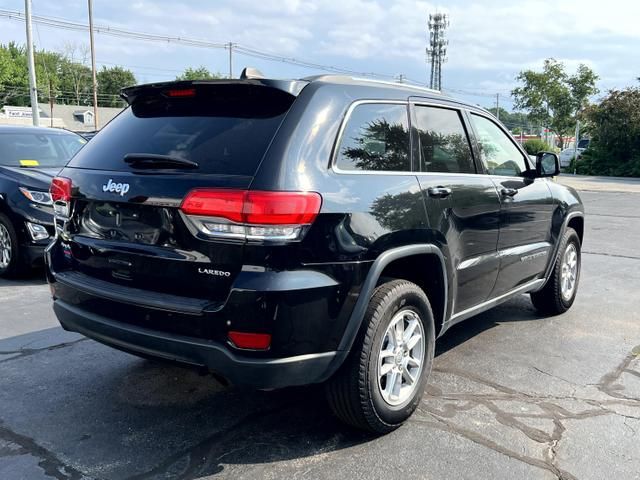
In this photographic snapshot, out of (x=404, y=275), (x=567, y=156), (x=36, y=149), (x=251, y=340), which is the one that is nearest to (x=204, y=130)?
(x=251, y=340)

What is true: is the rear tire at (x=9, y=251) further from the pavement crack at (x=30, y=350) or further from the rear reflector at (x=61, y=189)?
the rear reflector at (x=61, y=189)

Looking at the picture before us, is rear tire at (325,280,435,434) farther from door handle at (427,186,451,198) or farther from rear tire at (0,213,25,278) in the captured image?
rear tire at (0,213,25,278)

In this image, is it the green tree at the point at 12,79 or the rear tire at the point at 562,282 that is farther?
the green tree at the point at 12,79

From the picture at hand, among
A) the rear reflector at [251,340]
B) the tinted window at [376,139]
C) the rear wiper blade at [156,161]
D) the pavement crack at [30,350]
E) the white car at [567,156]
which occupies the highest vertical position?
the tinted window at [376,139]

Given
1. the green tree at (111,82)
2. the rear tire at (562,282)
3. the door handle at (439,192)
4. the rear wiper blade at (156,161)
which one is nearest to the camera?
the rear wiper blade at (156,161)

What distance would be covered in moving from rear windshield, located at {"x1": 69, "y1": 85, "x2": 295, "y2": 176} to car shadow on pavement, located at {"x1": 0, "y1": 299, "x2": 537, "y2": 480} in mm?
1085

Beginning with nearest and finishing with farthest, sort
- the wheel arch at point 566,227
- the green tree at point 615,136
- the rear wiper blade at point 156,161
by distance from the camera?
the rear wiper blade at point 156,161 < the wheel arch at point 566,227 < the green tree at point 615,136

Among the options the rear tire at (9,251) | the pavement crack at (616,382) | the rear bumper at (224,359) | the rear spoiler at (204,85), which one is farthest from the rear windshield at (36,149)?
the pavement crack at (616,382)

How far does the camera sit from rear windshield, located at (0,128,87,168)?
7.14m

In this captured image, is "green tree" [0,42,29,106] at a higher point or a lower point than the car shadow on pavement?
higher

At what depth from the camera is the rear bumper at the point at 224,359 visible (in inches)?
106

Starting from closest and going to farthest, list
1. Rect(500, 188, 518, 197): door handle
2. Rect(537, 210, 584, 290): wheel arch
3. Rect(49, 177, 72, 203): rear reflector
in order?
Rect(49, 177, 72, 203): rear reflector → Rect(500, 188, 518, 197): door handle → Rect(537, 210, 584, 290): wheel arch

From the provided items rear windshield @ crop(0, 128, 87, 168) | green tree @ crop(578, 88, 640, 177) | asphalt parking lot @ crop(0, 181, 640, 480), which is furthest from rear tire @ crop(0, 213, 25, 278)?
green tree @ crop(578, 88, 640, 177)

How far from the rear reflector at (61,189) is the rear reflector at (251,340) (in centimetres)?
141
